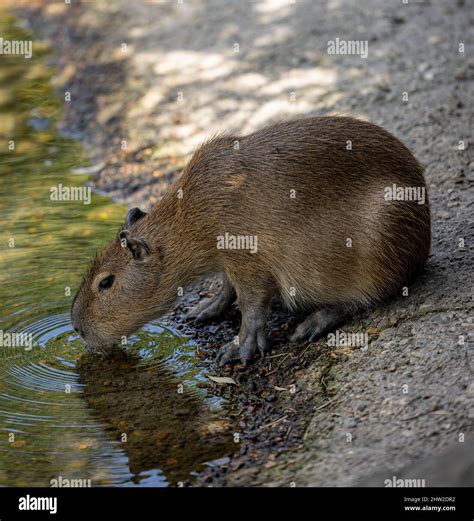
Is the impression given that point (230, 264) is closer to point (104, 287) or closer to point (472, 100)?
point (104, 287)

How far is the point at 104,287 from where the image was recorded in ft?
22.7

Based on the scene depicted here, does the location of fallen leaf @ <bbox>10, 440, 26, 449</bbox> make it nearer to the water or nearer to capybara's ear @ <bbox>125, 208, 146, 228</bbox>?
the water

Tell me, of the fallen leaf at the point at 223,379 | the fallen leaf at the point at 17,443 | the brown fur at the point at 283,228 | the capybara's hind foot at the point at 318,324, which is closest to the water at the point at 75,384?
the fallen leaf at the point at 17,443

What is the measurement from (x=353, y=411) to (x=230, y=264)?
1573 mm

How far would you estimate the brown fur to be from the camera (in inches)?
261

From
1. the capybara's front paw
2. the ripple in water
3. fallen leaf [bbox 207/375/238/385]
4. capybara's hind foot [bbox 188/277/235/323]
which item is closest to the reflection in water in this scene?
the ripple in water

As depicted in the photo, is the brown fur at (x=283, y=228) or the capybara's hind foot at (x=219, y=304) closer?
the brown fur at (x=283, y=228)

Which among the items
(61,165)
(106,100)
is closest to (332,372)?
(61,165)

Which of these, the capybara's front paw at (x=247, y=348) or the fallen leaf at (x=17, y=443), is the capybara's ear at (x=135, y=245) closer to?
the capybara's front paw at (x=247, y=348)

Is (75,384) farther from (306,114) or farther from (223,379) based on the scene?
(306,114)

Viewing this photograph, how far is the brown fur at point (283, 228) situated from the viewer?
6.63 meters

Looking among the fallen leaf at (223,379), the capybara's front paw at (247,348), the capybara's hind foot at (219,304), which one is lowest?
the fallen leaf at (223,379)

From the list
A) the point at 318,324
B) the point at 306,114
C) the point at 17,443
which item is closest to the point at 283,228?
the point at 318,324

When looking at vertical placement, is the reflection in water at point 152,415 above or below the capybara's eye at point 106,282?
below
